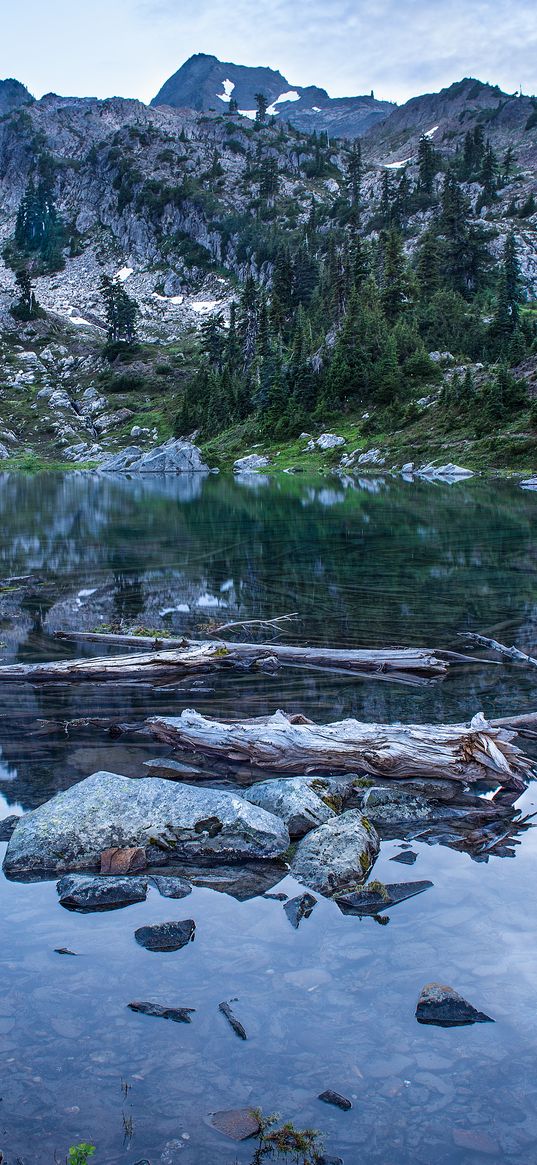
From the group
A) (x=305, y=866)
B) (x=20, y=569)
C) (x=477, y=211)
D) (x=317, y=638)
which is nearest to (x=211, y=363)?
(x=477, y=211)

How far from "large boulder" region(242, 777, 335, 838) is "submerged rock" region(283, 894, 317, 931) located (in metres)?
1.49

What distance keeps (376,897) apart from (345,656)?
344 inches

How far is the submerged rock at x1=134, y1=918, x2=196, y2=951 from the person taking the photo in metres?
7.47

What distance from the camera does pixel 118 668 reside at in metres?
15.8

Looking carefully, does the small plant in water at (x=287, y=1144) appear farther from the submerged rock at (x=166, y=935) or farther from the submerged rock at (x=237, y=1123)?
the submerged rock at (x=166, y=935)

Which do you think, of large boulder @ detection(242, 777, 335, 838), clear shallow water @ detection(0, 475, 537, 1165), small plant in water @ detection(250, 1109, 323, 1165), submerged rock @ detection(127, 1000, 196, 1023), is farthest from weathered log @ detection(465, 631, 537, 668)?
small plant in water @ detection(250, 1109, 323, 1165)

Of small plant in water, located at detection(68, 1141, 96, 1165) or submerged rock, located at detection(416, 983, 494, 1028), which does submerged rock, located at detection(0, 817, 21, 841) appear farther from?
submerged rock, located at detection(416, 983, 494, 1028)

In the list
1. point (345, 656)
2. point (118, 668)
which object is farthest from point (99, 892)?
point (345, 656)

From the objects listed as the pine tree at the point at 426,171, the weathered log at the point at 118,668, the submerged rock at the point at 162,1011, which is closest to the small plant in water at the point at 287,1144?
the submerged rock at the point at 162,1011

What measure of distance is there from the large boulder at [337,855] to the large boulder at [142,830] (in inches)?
16.3

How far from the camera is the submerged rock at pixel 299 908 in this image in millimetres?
7861

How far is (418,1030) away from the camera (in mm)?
6312

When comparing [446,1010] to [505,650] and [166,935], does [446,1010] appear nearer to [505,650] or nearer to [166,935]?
[166,935]

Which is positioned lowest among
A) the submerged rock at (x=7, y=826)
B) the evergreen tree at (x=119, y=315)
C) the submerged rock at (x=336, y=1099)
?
the submerged rock at (x=7, y=826)
